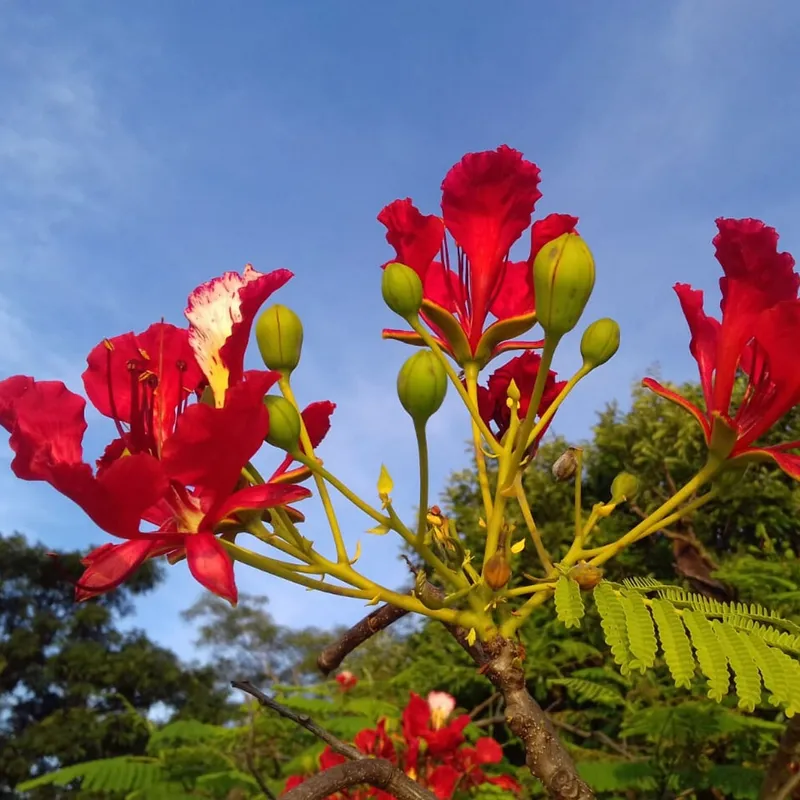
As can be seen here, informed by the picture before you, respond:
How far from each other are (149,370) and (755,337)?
678 mm

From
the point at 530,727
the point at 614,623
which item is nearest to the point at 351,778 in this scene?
the point at 530,727

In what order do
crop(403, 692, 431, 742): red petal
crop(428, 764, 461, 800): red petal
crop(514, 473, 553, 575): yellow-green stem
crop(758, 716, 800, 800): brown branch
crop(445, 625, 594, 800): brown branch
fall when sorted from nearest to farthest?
crop(445, 625, 594, 800): brown branch < crop(514, 473, 553, 575): yellow-green stem < crop(758, 716, 800, 800): brown branch < crop(428, 764, 461, 800): red petal < crop(403, 692, 431, 742): red petal

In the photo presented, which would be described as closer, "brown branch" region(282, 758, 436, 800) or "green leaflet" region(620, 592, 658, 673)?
"brown branch" region(282, 758, 436, 800)

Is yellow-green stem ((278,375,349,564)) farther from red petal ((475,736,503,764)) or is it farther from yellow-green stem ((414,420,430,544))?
red petal ((475,736,503,764))

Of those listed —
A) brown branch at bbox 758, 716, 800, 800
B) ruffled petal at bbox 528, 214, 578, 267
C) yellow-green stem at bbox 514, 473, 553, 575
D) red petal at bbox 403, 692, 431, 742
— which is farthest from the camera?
red petal at bbox 403, 692, 431, 742

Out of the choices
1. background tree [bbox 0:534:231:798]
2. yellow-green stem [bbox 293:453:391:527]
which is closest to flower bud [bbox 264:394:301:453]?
yellow-green stem [bbox 293:453:391:527]

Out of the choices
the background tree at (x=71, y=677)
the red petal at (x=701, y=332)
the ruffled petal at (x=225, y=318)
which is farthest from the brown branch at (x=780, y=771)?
the background tree at (x=71, y=677)

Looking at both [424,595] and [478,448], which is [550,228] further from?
[424,595]

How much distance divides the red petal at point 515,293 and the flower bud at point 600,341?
0.11m

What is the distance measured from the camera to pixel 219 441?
794 millimetres

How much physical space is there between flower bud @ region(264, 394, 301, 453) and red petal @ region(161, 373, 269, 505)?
0.04m

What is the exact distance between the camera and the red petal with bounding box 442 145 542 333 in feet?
3.28

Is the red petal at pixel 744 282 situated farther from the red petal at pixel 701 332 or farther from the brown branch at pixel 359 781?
the brown branch at pixel 359 781

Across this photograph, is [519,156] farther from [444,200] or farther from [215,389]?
[215,389]
